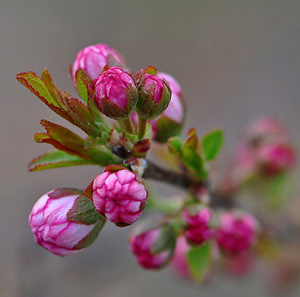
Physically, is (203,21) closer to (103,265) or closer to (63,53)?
(63,53)

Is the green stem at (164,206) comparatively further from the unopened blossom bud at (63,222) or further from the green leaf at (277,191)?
the green leaf at (277,191)

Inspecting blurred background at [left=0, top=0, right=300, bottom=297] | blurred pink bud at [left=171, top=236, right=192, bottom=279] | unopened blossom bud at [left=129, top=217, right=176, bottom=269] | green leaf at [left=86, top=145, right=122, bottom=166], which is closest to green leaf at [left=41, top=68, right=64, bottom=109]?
green leaf at [left=86, top=145, right=122, bottom=166]

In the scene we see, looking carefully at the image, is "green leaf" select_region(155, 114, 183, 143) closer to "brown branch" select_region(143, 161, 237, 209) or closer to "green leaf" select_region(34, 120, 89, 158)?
"brown branch" select_region(143, 161, 237, 209)

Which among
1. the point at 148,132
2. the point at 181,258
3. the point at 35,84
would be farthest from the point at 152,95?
the point at 181,258

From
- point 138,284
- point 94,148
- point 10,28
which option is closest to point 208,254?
point 94,148

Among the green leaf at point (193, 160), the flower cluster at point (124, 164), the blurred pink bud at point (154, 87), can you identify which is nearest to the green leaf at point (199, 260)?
the flower cluster at point (124, 164)

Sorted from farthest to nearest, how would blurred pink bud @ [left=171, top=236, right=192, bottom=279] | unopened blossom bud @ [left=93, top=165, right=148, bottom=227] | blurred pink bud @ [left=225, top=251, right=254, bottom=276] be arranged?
blurred pink bud @ [left=225, top=251, right=254, bottom=276]
blurred pink bud @ [left=171, top=236, right=192, bottom=279]
unopened blossom bud @ [left=93, top=165, right=148, bottom=227]
